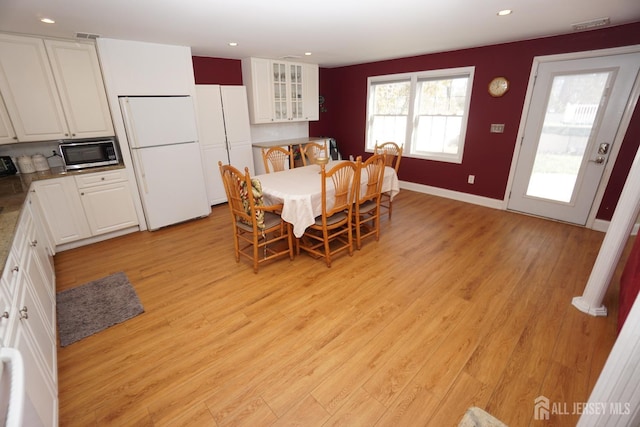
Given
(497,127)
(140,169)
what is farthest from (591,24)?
(140,169)

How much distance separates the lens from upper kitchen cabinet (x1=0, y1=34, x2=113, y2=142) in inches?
109

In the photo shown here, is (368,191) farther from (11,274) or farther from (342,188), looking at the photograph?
(11,274)

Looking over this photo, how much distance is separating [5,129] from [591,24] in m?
6.04

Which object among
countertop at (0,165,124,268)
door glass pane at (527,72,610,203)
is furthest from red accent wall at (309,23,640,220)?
countertop at (0,165,124,268)

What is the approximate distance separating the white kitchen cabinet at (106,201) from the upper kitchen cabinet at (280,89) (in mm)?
2320

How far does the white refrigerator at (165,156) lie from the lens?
134 inches

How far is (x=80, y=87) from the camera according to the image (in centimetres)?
310

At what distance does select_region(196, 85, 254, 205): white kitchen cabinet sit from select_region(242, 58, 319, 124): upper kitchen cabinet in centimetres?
33

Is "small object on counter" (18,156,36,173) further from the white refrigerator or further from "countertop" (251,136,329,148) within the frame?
"countertop" (251,136,329,148)

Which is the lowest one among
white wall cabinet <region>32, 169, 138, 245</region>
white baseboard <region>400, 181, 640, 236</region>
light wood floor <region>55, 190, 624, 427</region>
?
light wood floor <region>55, 190, 624, 427</region>

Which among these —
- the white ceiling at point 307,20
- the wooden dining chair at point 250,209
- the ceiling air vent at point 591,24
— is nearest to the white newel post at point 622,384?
the wooden dining chair at point 250,209

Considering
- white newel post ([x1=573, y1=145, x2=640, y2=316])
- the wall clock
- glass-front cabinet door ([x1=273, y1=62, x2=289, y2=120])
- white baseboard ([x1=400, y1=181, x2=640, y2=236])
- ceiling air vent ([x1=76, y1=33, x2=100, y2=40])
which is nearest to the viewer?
white newel post ([x1=573, y1=145, x2=640, y2=316])

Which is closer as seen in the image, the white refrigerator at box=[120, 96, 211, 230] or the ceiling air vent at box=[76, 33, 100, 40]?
the ceiling air vent at box=[76, 33, 100, 40]

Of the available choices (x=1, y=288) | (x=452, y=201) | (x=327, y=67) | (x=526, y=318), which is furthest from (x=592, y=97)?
(x=1, y=288)
